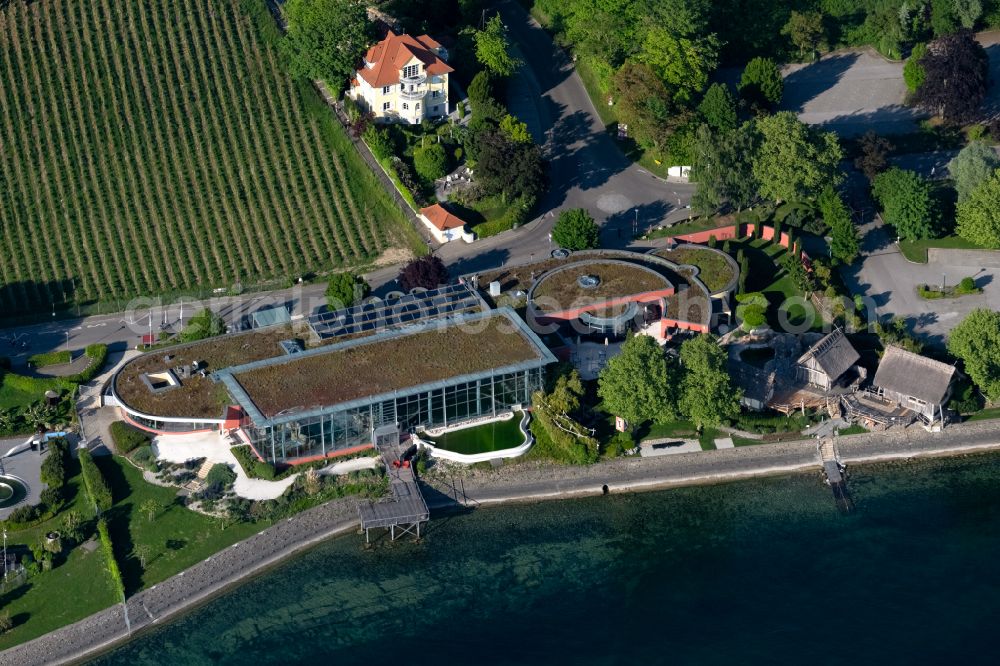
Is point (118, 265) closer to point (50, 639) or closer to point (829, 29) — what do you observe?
point (50, 639)

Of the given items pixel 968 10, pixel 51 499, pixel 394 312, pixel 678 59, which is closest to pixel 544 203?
pixel 678 59

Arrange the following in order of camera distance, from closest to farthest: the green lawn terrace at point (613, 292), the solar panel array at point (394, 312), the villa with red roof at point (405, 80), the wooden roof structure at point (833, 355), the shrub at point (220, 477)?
the shrub at point (220, 477) < the wooden roof structure at point (833, 355) < the solar panel array at point (394, 312) < the green lawn terrace at point (613, 292) < the villa with red roof at point (405, 80)

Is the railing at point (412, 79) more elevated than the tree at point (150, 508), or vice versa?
the railing at point (412, 79)

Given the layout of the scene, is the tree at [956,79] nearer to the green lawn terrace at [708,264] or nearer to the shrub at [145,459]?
the green lawn terrace at [708,264]

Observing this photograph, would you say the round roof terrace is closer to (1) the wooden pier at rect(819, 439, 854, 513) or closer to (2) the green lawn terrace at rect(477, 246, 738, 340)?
(2) the green lawn terrace at rect(477, 246, 738, 340)

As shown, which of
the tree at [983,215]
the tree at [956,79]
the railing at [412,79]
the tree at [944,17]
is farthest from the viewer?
the tree at [944,17]

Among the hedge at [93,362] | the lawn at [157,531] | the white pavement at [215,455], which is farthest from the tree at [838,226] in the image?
the hedge at [93,362]
